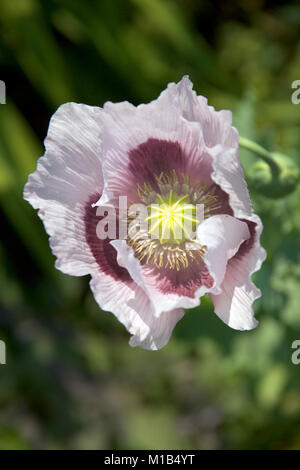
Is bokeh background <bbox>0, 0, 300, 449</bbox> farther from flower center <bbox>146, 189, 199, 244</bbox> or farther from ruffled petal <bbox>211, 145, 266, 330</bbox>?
ruffled petal <bbox>211, 145, 266, 330</bbox>

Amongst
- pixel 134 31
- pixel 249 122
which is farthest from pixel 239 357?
pixel 134 31

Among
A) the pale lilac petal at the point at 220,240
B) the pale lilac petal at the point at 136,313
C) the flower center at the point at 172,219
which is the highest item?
the flower center at the point at 172,219

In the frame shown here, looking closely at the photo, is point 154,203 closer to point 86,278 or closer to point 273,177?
point 273,177

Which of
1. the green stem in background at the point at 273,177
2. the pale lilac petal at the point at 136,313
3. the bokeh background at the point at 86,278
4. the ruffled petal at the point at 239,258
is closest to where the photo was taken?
the ruffled petal at the point at 239,258

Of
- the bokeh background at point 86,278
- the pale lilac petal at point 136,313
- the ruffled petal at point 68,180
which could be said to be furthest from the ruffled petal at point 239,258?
the bokeh background at point 86,278

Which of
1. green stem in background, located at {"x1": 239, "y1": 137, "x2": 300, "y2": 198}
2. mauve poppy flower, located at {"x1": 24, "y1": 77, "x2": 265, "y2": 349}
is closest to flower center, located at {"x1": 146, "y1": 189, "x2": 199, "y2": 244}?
mauve poppy flower, located at {"x1": 24, "y1": 77, "x2": 265, "y2": 349}

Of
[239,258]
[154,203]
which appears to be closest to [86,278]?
[154,203]

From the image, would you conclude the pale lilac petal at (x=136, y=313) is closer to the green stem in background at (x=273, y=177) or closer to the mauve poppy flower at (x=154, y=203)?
the mauve poppy flower at (x=154, y=203)
